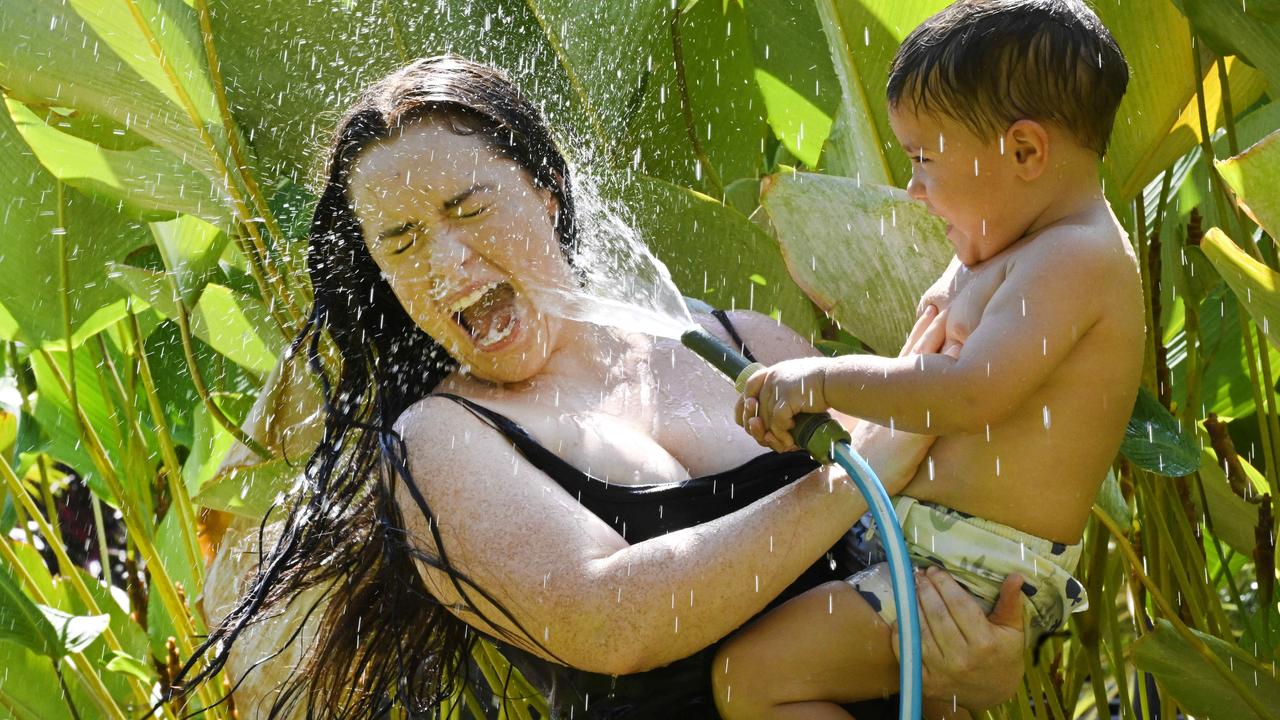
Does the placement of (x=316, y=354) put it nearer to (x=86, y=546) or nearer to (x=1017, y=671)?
(x=1017, y=671)

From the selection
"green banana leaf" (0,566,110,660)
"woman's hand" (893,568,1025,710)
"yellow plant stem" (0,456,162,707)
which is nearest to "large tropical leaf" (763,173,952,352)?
"woman's hand" (893,568,1025,710)

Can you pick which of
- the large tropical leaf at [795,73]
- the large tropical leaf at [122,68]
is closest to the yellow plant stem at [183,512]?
the large tropical leaf at [122,68]

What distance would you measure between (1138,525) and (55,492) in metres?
2.86

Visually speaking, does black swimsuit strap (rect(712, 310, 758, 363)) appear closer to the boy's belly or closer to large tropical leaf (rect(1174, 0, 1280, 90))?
the boy's belly

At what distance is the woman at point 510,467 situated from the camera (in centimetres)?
104

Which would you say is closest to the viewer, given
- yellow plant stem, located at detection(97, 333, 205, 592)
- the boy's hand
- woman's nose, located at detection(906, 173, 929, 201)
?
the boy's hand

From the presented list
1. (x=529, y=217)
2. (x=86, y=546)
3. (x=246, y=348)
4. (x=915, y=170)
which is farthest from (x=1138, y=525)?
(x=86, y=546)

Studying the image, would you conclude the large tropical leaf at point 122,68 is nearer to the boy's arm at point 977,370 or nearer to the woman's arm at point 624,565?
the woman's arm at point 624,565

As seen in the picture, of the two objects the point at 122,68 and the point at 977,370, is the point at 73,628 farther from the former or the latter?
the point at 977,370

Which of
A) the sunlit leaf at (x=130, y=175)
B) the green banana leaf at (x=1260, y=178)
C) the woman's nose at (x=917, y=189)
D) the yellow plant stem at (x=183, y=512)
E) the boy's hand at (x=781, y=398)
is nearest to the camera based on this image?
the green banana leaf at (x=1260, y=178)

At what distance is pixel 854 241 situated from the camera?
128 centimetres

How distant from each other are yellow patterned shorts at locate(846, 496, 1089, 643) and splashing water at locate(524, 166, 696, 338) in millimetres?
270

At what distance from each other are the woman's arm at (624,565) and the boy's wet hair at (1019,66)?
1.02ft

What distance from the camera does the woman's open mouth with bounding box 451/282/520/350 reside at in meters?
1.23
